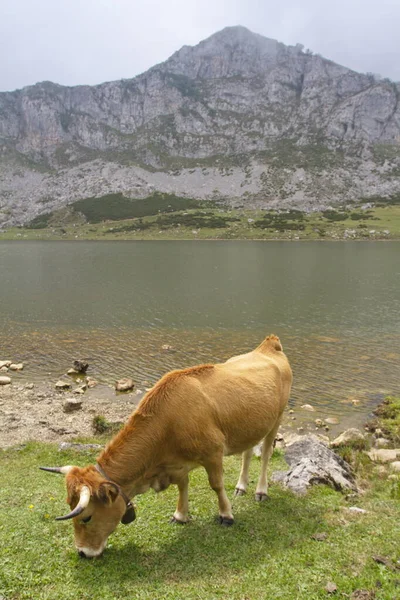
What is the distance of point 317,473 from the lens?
34.4ft

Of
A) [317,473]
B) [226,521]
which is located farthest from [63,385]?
[226,521]

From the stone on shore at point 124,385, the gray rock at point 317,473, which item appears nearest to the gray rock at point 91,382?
the stone on shore at point 124,385

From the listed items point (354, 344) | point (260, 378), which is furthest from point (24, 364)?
point (354, 344)

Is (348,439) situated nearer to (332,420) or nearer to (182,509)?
(332,420)

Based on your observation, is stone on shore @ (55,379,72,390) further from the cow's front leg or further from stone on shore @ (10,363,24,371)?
the cow's front leg

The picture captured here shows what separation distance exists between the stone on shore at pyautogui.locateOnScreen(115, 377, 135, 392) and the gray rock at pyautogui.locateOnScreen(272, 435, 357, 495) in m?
13.7

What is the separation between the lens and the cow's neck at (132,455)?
6.94 m

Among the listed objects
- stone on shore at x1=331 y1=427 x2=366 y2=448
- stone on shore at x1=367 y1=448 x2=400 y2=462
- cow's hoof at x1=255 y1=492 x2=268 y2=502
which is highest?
cow's hoof at x1=255 y1=492 x2=268 y2=502

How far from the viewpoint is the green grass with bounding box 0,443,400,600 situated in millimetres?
6109

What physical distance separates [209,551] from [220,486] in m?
1.14

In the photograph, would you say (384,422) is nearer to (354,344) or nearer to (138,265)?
(354,344)

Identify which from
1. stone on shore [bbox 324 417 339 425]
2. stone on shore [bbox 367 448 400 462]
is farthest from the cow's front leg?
stone on shore [bbox 324 417 339 425]

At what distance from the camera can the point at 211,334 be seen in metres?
36.7

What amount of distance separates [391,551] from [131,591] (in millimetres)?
4635
